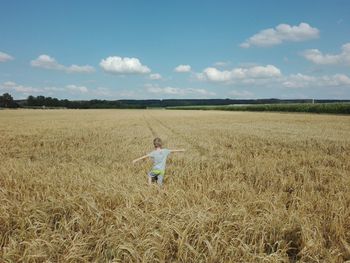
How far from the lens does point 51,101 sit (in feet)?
517

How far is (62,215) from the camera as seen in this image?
495 centimetres

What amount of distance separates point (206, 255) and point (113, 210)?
5.97 feet

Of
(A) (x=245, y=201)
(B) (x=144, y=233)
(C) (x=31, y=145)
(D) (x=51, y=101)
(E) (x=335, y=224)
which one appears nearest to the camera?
(B) (x=144, y=233)

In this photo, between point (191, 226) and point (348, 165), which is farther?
point (348, 165)

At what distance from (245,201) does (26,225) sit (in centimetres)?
346

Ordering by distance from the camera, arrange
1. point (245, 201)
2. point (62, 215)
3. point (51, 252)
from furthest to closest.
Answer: point (245, 201)
point (62, 215)
point (51, 252)

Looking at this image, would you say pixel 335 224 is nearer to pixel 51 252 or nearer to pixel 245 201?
pixel 245 201

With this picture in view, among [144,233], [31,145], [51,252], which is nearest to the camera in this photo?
[51,252]

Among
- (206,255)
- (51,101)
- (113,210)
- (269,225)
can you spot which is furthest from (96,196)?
(51,101)

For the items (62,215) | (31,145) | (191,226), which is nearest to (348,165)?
(191,226)

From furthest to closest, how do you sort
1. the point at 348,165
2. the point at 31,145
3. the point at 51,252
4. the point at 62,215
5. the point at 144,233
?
the point at 31,145 < the point at 348,165 < the point at 62,215 < the point at 144,233 < the point at 51,252

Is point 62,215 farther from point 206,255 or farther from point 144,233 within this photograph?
point 206,255

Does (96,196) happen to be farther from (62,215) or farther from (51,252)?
(51,252)

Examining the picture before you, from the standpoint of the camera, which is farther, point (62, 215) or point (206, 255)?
point (62, 215)
